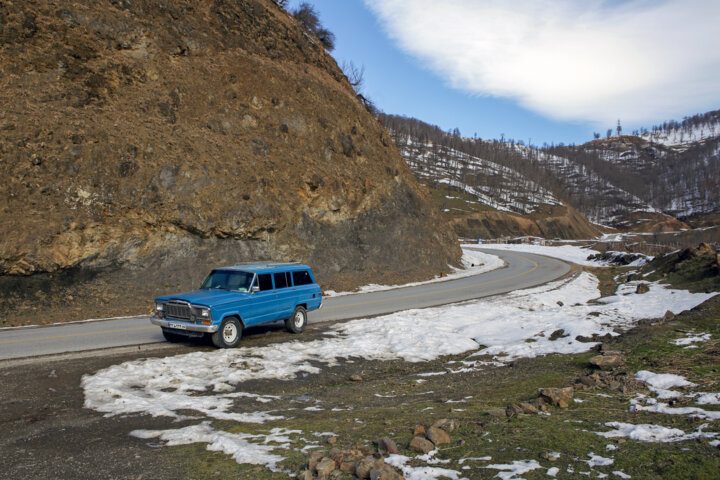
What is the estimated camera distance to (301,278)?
14281mm

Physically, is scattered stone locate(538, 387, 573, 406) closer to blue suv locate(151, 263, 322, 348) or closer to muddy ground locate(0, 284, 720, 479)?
muddy ground locate(0, 284, 720, 479)

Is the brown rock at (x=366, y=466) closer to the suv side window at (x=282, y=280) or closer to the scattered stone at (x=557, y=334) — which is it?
the scattered stone at (x=557, y=334)

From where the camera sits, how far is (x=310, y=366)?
33.8 ft

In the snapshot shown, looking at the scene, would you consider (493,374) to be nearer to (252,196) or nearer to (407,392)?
(407,392)

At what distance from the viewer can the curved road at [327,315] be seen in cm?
1196

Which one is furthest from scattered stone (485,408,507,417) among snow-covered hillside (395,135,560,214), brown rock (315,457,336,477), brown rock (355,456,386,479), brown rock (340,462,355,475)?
snow-covered hillside (395,135,560,214)

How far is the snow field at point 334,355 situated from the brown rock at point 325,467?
55 centimetres

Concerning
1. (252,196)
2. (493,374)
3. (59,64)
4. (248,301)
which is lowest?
(493,374)

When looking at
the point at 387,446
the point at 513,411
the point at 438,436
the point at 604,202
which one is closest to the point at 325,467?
the point at 387,446

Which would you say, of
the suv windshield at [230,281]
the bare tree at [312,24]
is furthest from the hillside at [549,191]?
the suv windshield at [230,281]

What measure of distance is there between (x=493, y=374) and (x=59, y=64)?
939 inches

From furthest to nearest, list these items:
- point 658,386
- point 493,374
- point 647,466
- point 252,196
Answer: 1. point 252,196
2. point 493,374
3. point 658,386
4. point 647,466

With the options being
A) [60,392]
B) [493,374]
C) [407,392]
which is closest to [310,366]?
[407,392]

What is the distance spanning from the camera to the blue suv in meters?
11.3
